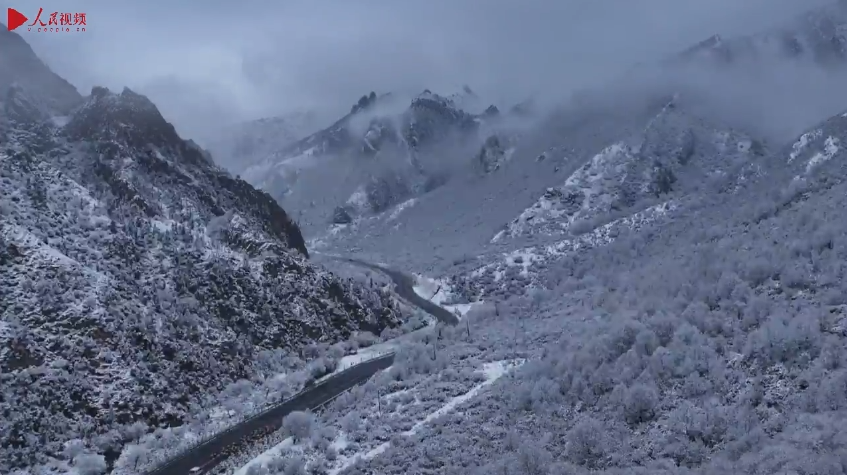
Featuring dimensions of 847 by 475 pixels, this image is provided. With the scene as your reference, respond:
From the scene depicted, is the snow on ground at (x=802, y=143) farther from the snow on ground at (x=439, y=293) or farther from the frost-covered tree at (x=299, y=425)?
the frost-covered tree at (x=299, y=425)

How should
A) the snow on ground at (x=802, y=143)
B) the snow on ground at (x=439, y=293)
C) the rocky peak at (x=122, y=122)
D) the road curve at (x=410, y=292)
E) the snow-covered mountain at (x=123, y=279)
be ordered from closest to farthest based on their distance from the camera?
the snow-covered mountain at (x=123, y=279) → the rocky peak at (x=122, y=122) → the road curve at (x=410, y=292) → the snow on ground at (x=802, y=143) → the snow on ground at (x=439, y=293)

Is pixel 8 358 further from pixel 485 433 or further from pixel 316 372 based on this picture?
pixel 485 433

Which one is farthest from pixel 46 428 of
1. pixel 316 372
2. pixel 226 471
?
pixel 316 372

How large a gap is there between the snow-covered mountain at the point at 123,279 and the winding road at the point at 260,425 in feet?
18.5

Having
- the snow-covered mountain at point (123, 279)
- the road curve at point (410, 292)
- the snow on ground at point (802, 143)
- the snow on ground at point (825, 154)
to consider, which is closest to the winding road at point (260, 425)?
the snow-covered mountain at point (123, 279)

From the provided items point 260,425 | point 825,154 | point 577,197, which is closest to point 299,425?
point 260,425

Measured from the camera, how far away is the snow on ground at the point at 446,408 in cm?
5534

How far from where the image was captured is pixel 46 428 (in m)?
57.0

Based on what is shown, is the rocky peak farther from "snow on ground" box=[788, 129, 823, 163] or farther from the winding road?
"snow on ground" box=[788, 129, 823, 163]

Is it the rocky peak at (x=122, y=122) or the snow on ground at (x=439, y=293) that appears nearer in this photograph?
the rocky peak at (x=122, y=122)

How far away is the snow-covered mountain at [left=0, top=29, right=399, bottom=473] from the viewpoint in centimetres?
6072

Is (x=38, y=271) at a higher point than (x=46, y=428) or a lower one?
higher

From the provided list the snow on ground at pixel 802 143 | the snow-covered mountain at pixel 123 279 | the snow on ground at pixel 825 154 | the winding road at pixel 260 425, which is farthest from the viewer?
the snow on ground at pixel 802 143

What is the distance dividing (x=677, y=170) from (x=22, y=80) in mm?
149529
